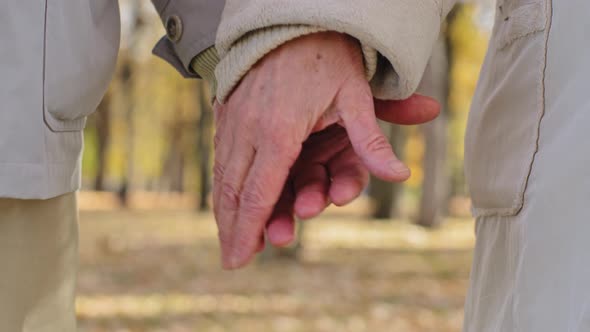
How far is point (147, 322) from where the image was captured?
6434mm

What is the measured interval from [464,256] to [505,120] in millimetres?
9961

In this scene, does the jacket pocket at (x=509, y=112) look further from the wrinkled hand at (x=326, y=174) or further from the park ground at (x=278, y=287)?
the park ground at (x=278, y=287)

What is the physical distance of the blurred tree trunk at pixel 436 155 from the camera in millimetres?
14508

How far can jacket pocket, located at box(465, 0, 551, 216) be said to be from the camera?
135cm

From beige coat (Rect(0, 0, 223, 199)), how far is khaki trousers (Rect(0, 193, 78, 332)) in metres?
0.10

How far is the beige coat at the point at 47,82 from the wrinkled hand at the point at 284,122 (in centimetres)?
34

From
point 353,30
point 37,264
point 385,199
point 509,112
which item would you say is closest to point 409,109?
point 509,112

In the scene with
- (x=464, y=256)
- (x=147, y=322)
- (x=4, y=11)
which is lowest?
(x=464, y=256)

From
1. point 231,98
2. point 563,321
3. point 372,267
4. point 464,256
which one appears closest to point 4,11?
point 231,98

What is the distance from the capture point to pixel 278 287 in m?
7.96

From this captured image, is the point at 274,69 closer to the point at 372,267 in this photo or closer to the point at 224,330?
the point at 224,330

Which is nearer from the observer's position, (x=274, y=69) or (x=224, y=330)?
(x=274, y=69)

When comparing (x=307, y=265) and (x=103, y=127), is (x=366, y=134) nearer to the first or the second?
(x=307, y=265)

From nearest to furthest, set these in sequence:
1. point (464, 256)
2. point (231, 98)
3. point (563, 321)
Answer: point (563, 321) < point (231, 98) < point (464, 256)
